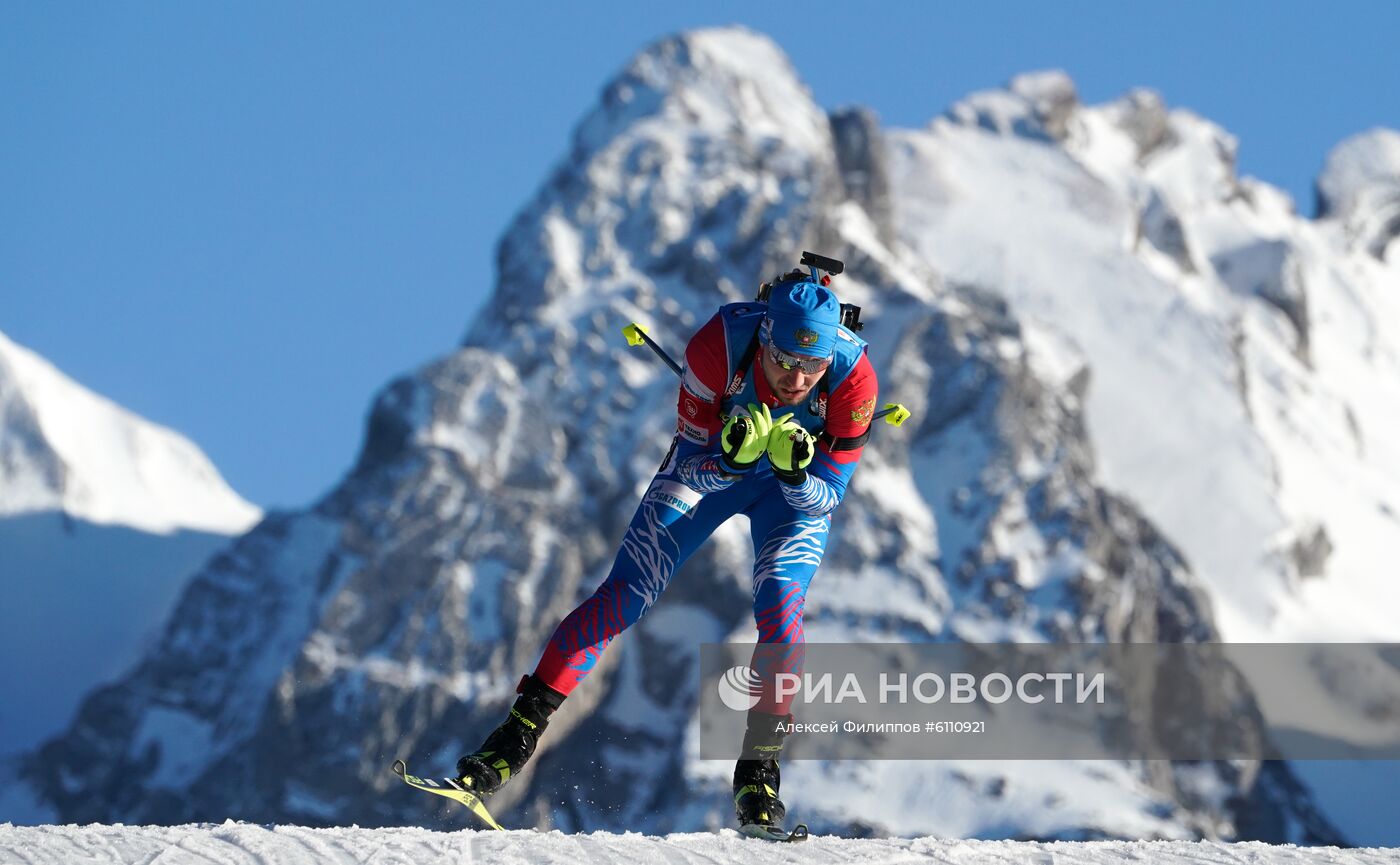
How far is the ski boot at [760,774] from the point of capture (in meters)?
15.8

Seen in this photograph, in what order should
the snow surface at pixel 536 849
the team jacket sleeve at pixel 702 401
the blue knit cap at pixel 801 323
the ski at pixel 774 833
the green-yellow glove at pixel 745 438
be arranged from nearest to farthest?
the snow surface at pixel 536 849, the green-yellow glove at pixel 745 438, the ski at pixel 774 833, the blue knit cap at pixel 801 323, the team jacket sleeve at pixel 702 401

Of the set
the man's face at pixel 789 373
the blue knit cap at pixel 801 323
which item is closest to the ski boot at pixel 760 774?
the man's face at pixel 789 373

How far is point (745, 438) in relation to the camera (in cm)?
1502

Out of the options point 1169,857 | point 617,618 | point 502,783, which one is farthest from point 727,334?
point 1169,857

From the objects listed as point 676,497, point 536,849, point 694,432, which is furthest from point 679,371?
point 536,849

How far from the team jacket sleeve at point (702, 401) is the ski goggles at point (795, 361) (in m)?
0.59

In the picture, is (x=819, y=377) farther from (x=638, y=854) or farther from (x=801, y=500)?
(x=638, y=854)

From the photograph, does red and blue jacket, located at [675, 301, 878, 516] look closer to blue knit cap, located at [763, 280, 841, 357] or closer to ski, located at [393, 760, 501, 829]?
blue knit cap, located at [763, 280, 841, 357]

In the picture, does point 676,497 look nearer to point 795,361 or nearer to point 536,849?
point 795,361

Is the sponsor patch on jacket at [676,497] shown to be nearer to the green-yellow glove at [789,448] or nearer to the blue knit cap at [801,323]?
the green-yellow glove at [789,448]

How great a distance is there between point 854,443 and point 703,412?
1.32 m

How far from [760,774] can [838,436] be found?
294 cm

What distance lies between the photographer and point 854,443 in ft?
53.1

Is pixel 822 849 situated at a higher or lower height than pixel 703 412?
lower
